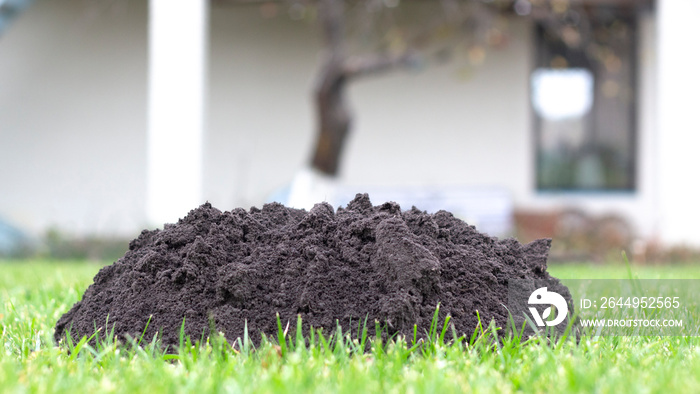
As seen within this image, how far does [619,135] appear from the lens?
430 inches

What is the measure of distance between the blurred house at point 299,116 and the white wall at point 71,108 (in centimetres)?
2

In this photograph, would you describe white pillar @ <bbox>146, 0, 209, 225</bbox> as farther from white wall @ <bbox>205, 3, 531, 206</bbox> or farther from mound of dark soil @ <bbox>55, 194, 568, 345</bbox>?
mound of dark soil @ <bbox>55, 194, 568, 345</bbox>

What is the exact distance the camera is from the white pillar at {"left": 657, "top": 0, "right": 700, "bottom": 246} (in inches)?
322

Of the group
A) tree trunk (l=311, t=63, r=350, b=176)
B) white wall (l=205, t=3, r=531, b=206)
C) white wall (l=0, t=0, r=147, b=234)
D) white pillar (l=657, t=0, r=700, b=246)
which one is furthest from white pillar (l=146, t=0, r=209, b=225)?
white pillar (l=657, t=0, r=700, b=246)

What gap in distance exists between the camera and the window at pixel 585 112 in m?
10.9

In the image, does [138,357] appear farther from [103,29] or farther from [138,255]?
[103,29]

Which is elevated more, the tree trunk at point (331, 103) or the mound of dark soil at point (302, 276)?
the tree trunk at point (331, 103)

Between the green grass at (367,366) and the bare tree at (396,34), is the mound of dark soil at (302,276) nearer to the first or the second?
the green grass at (367,366)

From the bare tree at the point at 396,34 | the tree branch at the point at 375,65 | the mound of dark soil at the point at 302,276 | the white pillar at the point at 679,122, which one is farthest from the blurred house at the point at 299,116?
the mound of dark soil at the point at 302,276

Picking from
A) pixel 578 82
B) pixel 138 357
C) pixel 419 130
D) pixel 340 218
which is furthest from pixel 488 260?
pixel 578 82

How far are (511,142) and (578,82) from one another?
5.03 ft

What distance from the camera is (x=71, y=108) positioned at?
1051 centimetres

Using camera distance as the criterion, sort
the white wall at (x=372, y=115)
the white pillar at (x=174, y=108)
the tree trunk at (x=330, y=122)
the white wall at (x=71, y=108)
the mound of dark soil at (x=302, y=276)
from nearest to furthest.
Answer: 1. the mound of dark soil at (x=302, y=276)
2. the white pillar at (x=174, y=108)
3. the tree trunk at (x=330, y=122)
4. the white wall at (x=71, y=108)
5. the white wall at (x=372, y=115)

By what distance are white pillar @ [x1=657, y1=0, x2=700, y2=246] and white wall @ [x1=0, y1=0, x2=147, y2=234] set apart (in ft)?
24.9
